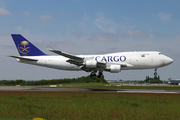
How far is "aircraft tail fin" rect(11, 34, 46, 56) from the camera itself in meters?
44.7

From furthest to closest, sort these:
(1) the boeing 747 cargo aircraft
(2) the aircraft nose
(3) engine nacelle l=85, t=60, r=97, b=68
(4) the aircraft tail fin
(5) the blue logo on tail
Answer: (5) the blue logo on tail
(4) the aircraft tail fin
(2) the aircraft nose
(1) the boeing 747 cargo aircraft
(3) engine nacelle l=85, t=60, r=97, b=68

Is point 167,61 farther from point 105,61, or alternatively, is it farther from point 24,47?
point 24,47

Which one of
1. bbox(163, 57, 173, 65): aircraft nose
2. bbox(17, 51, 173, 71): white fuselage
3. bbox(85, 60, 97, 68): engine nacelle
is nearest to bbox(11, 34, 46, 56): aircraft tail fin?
bbox(17, 51, 173, 71): white fuselage

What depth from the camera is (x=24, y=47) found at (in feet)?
148

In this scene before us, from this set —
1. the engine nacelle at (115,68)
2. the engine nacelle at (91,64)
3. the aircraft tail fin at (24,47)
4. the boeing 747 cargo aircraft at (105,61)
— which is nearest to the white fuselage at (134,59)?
the boeing 747 cargo aircraft at (105,61)

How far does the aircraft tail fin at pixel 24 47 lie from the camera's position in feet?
147

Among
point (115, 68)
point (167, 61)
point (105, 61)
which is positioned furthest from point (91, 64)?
point (167, 61)

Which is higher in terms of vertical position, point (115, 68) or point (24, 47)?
point (24, 47)

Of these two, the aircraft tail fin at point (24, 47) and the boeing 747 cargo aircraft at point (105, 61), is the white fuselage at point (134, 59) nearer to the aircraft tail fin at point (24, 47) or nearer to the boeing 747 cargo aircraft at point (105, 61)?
the boeing 747 cargo aircraft at point (105, 61)

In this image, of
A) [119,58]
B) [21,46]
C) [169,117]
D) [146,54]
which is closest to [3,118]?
[169,117]

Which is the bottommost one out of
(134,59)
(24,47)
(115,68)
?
(115,68)

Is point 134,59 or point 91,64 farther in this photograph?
point 134,59

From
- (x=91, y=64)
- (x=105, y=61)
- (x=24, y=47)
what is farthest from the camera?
(x=24, y=47)

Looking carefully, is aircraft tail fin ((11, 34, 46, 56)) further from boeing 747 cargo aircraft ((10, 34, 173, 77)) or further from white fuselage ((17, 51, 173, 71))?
white fuselage ((17, 51, 173, 71))
